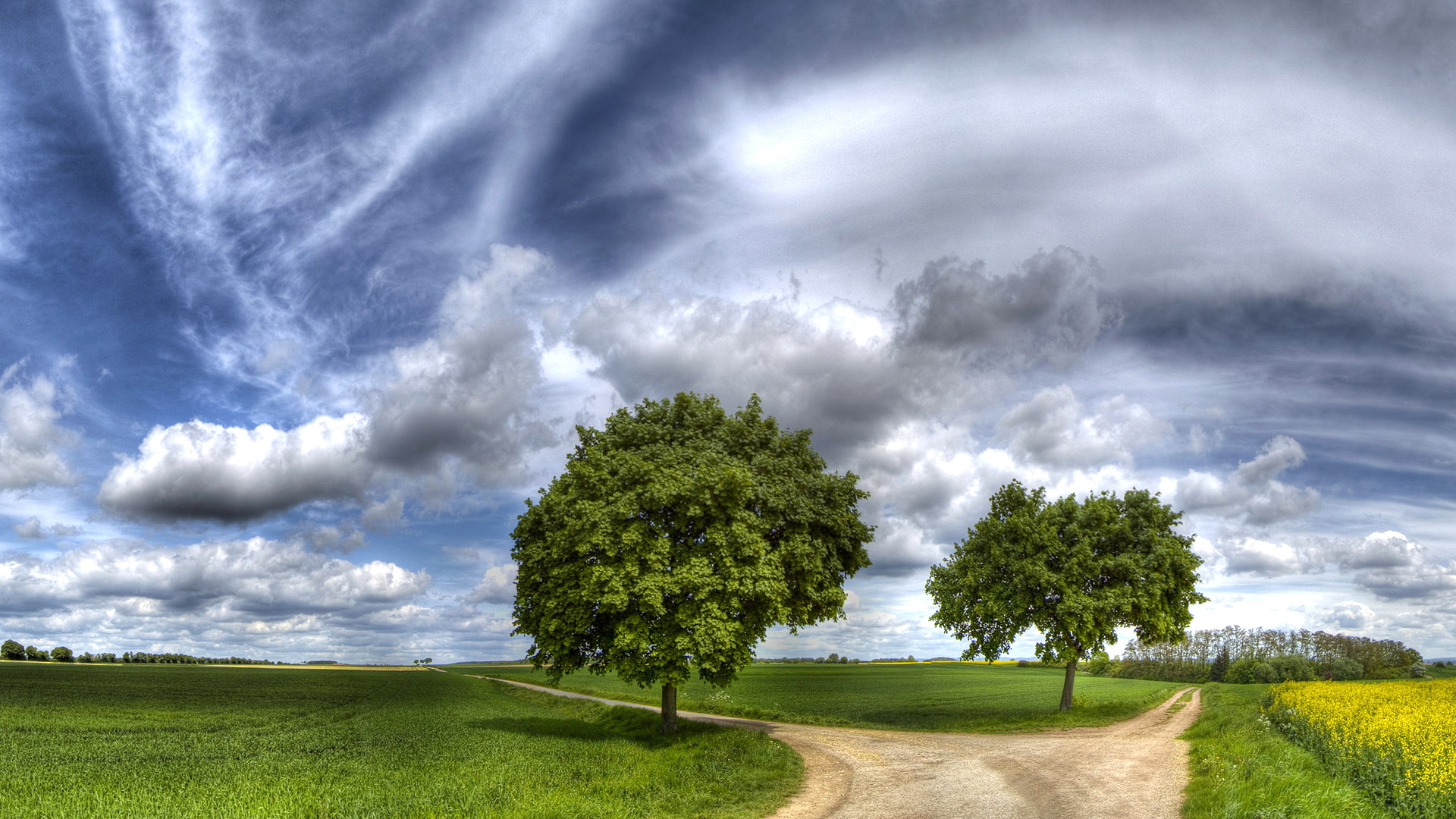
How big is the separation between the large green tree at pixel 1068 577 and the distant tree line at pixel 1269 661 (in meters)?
35.9

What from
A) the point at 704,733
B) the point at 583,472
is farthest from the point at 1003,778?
the point at 583,472

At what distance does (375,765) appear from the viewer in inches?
837

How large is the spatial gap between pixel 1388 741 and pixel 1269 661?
9548cm

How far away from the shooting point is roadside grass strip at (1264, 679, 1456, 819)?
14.7 m

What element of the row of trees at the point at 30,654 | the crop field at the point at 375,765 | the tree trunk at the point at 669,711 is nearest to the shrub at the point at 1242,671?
the crop field at the point at 375,765

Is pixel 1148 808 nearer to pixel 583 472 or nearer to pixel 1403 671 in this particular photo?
pixel 583 472

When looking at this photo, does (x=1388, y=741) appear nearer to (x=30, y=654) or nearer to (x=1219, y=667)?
(x=1219, y=667)

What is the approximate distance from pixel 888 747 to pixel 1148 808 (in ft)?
33.2

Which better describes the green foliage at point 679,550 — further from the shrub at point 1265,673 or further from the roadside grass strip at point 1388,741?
the shrub at point 1265,673

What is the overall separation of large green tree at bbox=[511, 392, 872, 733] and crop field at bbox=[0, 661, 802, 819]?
317cm

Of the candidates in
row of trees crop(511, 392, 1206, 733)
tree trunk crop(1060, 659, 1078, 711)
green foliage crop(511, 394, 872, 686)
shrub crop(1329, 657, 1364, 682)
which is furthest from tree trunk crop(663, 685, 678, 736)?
shrub crop(1329, 657, 1364, 682)

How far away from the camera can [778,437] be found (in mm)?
30094

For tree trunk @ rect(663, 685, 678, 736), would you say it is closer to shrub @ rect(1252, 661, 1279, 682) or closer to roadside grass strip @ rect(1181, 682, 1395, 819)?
roadside grass strip @ rect(1181, 682, 1395, 819)

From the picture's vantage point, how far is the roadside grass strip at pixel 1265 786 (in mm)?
13305
